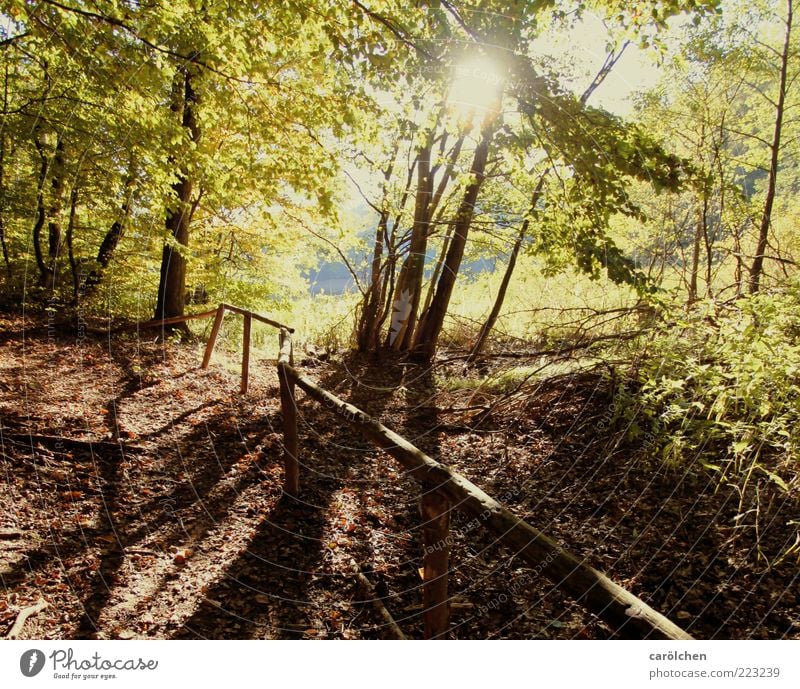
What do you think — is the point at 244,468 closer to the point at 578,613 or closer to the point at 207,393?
the point at 207,393

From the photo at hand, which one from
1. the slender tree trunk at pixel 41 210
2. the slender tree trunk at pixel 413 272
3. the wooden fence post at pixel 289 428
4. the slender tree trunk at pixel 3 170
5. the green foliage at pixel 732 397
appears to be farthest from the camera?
the slender tree trunk at pixel 413 272

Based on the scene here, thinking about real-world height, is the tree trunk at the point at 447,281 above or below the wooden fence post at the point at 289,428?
above

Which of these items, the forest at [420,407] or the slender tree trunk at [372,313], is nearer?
the forest at [420,407]

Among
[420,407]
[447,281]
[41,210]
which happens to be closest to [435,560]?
[420,407]

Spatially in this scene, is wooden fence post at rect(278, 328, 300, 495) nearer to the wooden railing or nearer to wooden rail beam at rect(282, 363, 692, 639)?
the wooden railing

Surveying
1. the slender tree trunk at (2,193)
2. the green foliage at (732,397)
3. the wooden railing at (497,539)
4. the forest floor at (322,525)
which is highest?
the slender tree trunk at (2,193)

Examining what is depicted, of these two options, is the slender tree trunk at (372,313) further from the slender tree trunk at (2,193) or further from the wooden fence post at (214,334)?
the slender tree trunk at (2,193)

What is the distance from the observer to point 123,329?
872 centimetres

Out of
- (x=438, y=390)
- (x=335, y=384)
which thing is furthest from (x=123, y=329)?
(x=438, y=390)

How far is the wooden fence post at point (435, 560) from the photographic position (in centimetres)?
190

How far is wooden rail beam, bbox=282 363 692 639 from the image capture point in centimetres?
123

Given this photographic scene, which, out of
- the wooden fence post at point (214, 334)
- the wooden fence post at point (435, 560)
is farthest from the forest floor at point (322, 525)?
the wooden fence post at point (214, 334)

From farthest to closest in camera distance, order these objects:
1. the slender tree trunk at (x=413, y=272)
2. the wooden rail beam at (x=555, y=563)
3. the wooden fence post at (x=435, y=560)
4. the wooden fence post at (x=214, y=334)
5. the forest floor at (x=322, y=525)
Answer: the slender tree trunk at (x=413, y=272) < the wooden fence post at (x=214, y=334) < the forest floor at (x=322, y=525) < the wooden fence post at (x=435, y=560) < the wooden rail beam at (x=555, y=563)

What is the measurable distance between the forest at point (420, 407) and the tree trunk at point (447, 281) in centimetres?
22
